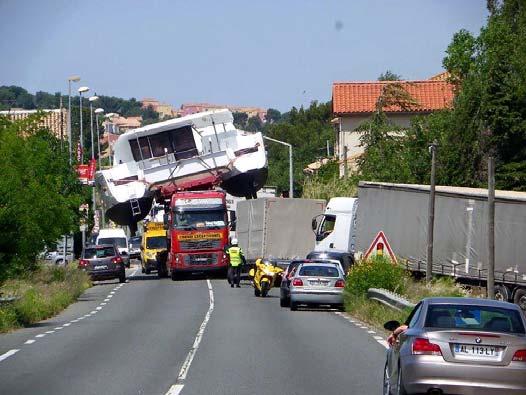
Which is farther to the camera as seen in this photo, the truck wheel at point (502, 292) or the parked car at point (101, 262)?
the parked car at point (101, 262)

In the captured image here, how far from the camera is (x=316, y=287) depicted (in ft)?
108

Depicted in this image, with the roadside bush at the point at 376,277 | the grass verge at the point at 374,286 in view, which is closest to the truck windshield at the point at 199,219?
the grass verge at the point at 374,286

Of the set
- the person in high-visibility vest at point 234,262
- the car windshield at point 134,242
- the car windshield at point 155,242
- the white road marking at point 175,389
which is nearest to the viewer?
the white road marking at point 175,389

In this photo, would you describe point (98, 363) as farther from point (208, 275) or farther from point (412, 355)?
point (208, 275)

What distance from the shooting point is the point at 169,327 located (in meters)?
26.9

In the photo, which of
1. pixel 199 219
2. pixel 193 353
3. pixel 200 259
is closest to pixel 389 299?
pixel 193 353

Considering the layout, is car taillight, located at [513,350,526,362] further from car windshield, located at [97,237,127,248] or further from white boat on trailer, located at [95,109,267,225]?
car windshield, located at [97,237,127,248]

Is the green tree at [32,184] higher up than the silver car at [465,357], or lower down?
higher up

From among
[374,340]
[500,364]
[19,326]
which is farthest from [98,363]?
[19,326]

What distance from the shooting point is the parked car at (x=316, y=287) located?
32750 millimetres

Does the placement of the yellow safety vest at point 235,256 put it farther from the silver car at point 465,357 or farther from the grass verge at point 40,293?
the silver car at point 465,357

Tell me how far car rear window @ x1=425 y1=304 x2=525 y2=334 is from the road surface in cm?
215

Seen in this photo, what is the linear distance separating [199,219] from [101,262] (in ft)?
19.2

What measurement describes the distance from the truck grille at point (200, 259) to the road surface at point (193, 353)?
1490 cm
